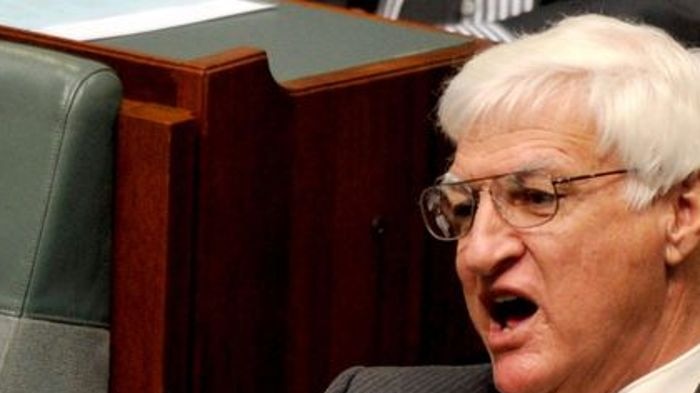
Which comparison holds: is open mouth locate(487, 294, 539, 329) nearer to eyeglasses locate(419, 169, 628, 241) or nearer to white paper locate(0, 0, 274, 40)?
eyeglasses locate(419, 169, 628, 241)

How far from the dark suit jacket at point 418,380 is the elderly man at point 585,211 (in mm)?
129

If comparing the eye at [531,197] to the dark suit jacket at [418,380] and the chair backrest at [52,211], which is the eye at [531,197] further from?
the chair backrest at [52,211]

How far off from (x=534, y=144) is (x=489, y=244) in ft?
0.31

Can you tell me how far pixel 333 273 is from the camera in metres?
2.21

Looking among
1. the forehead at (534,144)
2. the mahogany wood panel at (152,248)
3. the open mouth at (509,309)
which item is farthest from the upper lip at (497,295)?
the mahogany wood panel at (152,248)

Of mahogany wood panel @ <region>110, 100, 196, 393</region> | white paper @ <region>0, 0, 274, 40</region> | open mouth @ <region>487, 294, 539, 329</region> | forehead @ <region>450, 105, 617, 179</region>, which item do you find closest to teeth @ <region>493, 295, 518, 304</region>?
open mouth @ <region>487, 294, 539, 329</region>

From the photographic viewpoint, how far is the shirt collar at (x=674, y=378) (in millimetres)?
1655

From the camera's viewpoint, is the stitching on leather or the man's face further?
the stitching on leather

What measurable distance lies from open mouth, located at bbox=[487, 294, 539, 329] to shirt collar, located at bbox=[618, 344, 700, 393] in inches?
4.4

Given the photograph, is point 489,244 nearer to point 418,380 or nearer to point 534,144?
point 534,144

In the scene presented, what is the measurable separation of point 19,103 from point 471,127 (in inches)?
22.4

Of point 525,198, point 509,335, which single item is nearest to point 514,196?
point 525,198

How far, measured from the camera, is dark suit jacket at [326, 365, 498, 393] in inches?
71.1

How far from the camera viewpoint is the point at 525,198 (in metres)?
1.64
